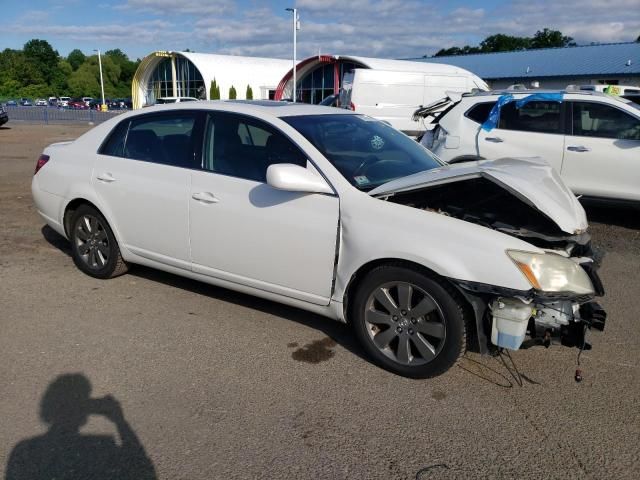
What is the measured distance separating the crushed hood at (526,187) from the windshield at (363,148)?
11.5 inches

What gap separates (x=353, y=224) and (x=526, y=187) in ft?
3.59

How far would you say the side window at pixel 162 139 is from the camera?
4473 millimetres

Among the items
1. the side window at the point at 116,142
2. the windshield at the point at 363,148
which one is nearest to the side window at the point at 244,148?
the windshield at the point at 363,148

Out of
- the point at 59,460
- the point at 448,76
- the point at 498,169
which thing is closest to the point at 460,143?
the point at 498,169

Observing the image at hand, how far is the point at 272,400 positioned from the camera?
3303 millimetres

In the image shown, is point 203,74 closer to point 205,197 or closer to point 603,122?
point 603,122

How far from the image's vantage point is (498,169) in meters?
3.71

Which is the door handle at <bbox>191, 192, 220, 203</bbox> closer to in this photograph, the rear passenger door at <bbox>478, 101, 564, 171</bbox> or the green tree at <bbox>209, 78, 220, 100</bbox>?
the rear passenger door at <bbox>478, 101, 564, 171</bbox>

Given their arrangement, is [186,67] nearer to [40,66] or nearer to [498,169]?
[498,169]

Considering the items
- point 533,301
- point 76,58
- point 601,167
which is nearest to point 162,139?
point 533,301

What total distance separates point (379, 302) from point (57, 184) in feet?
11.4

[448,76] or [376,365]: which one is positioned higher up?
[448,76]

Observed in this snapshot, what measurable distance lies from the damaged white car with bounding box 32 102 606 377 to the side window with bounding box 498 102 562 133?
3.73m

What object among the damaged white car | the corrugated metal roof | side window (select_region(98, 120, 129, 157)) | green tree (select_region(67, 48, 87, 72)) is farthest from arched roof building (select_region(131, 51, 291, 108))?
green tree (select_region(67, 48, 87, 72))
